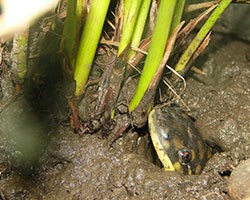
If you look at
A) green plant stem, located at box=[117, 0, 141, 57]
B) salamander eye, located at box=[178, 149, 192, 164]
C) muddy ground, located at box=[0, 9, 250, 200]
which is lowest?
salamander eye, located at box=[178, 149, 192, 164]

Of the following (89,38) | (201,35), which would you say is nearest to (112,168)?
(89,38)

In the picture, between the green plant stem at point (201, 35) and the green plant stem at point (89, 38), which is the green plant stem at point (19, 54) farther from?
the green plant stem at point (201, 35)

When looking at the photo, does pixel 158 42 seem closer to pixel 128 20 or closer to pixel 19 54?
pixel 128 20

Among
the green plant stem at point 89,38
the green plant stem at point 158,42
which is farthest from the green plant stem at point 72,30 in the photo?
the green plant stem at point 158,42

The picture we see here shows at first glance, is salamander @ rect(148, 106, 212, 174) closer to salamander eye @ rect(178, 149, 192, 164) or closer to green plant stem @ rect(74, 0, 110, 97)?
salamander eye @ rect(178, 149, 192, 164)

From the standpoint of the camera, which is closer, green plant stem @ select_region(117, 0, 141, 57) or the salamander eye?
green plant stem @ select_region(117, 0, 141, 57)

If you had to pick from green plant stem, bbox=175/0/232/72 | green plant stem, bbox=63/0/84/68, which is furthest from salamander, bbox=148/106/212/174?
green plant stem, bbox=63/0/84/68
